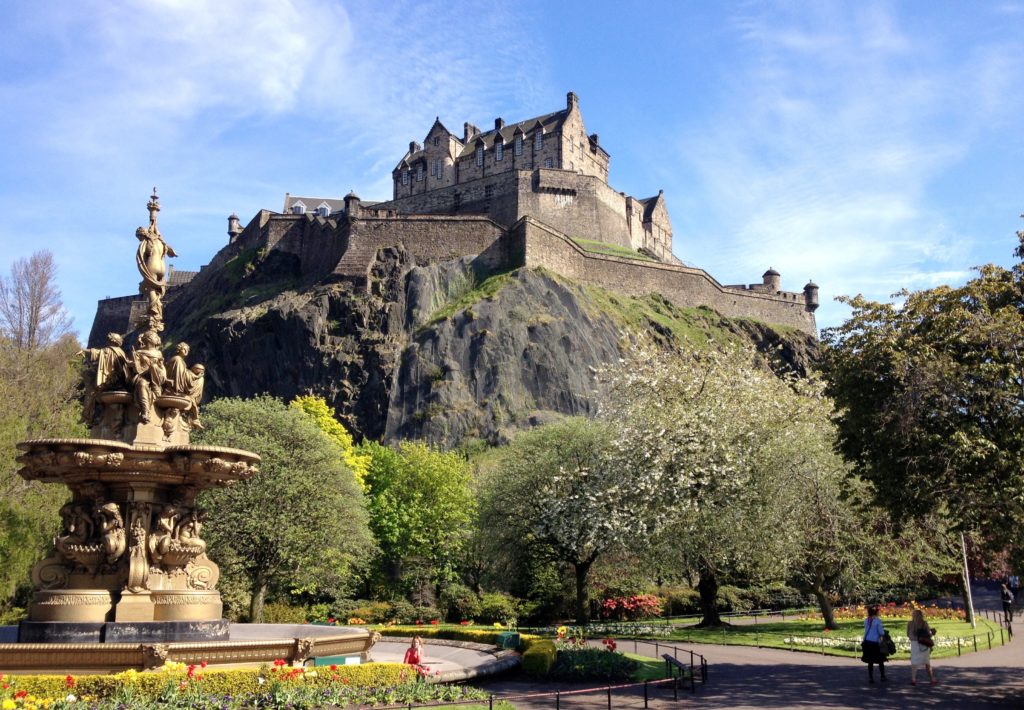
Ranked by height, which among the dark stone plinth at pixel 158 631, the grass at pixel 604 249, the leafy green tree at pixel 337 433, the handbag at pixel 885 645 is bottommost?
the handbag at pixel 885 645

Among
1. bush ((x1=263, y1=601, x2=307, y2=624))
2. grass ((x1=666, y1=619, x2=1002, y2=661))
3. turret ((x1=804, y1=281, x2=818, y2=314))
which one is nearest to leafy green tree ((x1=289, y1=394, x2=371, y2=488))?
bush ((x1=263, y1=601, x2=307, y2=624))

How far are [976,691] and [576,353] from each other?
5646 cm

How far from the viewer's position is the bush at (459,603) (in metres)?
38.9

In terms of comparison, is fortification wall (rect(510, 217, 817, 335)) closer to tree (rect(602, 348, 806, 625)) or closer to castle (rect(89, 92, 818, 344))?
castle (rect(89, 92, 818, 344))

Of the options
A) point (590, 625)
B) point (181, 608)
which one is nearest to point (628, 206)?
point (590, 625)

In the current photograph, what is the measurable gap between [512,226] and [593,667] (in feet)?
222

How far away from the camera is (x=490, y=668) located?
57.4ft

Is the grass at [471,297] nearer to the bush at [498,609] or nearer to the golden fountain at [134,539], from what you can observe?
the bush at [498,609]

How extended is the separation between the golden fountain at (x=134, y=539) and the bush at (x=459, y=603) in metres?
23.0

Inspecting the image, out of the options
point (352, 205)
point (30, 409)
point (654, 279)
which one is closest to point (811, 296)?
point (654, 279)

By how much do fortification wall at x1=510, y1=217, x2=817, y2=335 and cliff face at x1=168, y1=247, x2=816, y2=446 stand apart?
2.81 meters

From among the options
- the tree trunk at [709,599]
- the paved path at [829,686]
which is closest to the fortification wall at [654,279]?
the tree trunk at [709,599]

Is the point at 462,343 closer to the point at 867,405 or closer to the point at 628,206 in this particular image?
the point at 628,206

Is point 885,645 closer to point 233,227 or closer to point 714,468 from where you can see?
point 714,468
